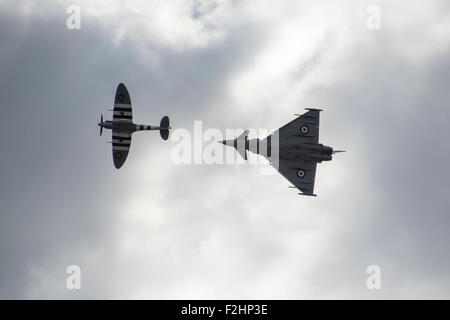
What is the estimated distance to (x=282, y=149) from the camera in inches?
4097

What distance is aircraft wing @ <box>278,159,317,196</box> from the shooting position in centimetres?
10512

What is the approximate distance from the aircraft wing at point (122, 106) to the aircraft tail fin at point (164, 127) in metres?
7.77

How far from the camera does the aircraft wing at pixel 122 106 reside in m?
114

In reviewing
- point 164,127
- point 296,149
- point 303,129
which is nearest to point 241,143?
point 296,149

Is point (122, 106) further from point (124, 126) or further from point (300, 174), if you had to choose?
point (300, 174)

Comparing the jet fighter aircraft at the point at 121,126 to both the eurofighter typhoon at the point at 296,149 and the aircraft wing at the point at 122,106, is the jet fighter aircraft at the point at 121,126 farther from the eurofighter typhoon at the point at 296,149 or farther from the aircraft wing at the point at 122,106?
the eurofighter typhoon at the point at 296,149

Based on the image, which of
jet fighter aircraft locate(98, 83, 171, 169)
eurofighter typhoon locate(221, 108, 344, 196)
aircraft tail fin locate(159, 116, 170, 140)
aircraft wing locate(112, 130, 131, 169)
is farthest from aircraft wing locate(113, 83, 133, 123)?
eurofighter typhoon locate(221, 108, 344, 196)

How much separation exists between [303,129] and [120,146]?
114 ft
